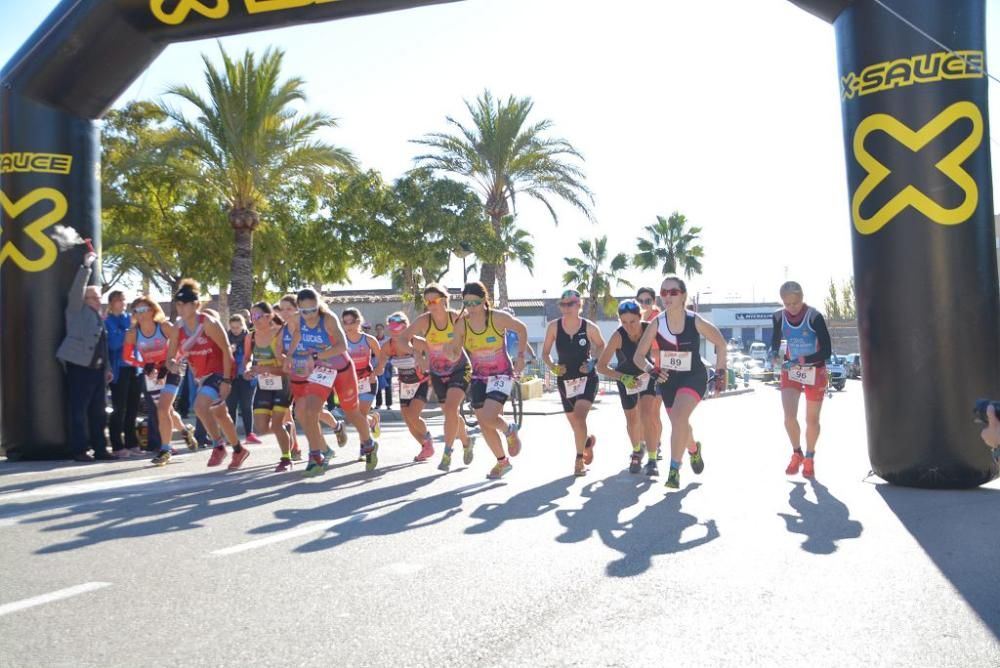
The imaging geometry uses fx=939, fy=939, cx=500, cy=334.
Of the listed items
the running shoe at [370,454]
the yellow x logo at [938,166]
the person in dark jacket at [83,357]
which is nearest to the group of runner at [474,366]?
the running shoe at [370,454]

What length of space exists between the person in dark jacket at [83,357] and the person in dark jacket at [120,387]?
0.43 m

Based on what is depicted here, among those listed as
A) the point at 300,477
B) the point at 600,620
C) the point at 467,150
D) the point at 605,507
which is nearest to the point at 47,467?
the point at 300,477

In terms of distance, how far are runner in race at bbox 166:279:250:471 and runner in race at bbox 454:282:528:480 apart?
2579 mm

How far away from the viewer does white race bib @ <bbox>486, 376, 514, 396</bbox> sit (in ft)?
30.6

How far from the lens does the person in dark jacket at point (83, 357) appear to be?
1069 cm

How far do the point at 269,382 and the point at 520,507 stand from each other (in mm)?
3729

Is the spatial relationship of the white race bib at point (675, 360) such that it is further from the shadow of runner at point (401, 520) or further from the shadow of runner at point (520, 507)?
the shadow of runner at point (401, 520)

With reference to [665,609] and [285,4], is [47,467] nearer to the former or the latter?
[285,4]

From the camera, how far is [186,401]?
552 inches

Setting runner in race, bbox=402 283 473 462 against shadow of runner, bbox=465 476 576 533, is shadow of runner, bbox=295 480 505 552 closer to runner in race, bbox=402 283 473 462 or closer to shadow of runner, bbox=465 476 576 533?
shadow of runner, bbox=465 476 576 533

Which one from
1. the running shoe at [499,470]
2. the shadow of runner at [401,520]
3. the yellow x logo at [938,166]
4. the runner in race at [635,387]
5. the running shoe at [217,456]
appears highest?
the yellow x logo at [938,166]

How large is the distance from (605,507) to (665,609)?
3.04 m

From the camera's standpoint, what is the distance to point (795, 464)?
9.41 meters

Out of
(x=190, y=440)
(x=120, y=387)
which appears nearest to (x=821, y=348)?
(x=190, y=440)
